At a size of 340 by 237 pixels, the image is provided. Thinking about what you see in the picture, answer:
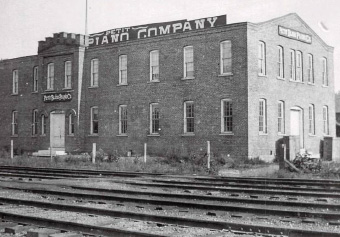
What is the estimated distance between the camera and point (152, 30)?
2805cm

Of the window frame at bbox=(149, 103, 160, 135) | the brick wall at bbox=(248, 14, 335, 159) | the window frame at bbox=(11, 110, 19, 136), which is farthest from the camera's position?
the window frame at bbox=(11, 110, 19, 136)

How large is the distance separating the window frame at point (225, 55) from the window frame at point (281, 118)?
3.79 m

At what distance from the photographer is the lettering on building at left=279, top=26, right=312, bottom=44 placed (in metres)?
26.7

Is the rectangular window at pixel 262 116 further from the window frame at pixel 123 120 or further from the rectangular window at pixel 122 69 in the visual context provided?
the rectangular window at pixel 122 69

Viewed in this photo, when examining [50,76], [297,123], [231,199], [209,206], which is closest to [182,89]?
[297,123]

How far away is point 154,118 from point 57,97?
8.23m

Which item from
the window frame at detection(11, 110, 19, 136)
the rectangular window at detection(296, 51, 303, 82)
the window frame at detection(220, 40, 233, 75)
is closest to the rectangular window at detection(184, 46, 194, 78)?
the window frame at detection(220, 40, 233, 75)

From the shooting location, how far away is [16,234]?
6.92 metres

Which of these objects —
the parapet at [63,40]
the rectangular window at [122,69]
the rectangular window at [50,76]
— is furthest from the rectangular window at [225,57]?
the rectangular window at [50,76]

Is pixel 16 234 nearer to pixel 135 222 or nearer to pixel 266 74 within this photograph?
pixel 135 222

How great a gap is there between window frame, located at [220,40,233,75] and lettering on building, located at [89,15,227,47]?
1101 millimetres

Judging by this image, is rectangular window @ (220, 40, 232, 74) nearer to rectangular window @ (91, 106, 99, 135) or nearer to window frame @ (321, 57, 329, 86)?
window frame @ (321, 57, 329, 86)

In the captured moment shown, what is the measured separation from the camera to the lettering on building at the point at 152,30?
25.7 m

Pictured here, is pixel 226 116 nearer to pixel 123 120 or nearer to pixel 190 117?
pixel 190 117
